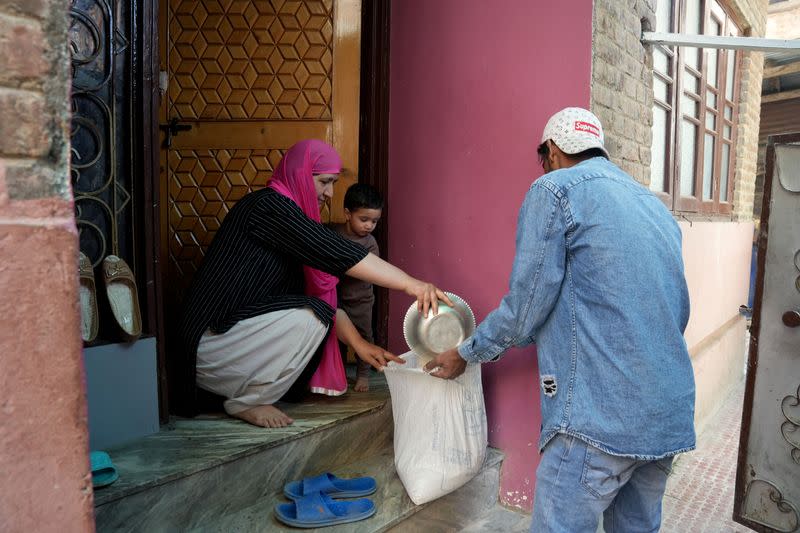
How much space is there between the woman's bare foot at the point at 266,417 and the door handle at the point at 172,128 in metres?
1.88

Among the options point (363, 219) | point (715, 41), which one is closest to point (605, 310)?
point (363, 219)

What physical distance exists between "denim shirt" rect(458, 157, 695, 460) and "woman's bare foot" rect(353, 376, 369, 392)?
4.97 ft

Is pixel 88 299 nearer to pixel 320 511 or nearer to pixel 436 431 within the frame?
pixel 320 511

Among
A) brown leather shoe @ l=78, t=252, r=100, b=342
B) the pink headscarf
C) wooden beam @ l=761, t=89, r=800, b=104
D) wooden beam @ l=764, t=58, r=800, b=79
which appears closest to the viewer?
brown leather shoe @ l=78, t=252, r=100, b=342

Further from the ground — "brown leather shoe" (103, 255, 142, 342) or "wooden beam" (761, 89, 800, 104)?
"wooden beam" (761, 89, 800, 104)

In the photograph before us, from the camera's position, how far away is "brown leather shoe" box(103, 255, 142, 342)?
248 centimetres

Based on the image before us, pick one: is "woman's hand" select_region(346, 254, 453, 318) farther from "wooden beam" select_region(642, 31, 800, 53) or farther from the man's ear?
"wooden beam" select_region(642, 31, 800, 53)

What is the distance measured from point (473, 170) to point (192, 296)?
4.70 feet

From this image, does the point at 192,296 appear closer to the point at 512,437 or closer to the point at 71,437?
the point at 512,437

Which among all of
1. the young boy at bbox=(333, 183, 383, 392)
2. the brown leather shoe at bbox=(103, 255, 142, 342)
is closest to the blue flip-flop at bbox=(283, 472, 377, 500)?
the young boy at bbox=(333, 183, 383, 392)

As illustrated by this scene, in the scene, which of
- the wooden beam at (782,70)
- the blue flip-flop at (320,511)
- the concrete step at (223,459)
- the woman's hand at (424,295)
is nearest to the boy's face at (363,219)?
the woman's hand at (424,295)

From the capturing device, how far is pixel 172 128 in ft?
12.6

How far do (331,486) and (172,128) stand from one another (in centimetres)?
240

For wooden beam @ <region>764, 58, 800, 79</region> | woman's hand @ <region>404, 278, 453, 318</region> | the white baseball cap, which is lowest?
woman's hand @ <region>404, 278, 453, 318</region>
